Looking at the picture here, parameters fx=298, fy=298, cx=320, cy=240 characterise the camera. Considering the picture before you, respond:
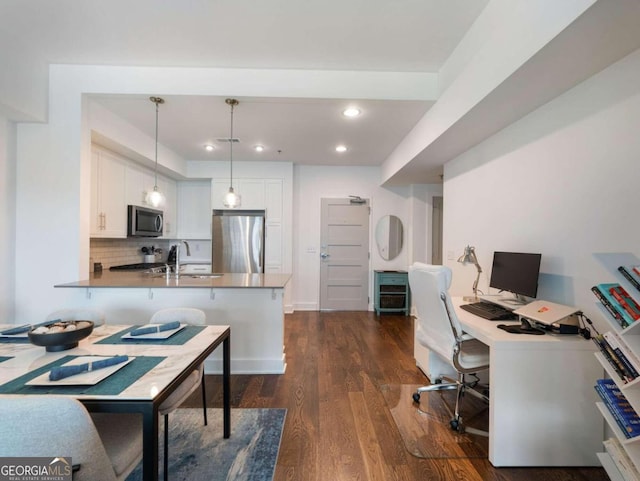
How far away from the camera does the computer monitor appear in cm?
205

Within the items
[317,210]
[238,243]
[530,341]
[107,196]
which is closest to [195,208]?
[238,243]

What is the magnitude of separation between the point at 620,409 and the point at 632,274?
2.10 ft

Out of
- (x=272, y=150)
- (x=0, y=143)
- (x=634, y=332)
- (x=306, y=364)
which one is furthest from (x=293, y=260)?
(x=634, y=332)

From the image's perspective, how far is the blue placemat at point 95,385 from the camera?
→ 1055 mm

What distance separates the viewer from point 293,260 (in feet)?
17.3

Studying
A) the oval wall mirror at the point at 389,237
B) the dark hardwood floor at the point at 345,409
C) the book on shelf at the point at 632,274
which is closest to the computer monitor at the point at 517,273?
the book on shelf at the point at 632,274

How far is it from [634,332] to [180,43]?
3.21m

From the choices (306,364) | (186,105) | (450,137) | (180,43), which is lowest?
(306,364)

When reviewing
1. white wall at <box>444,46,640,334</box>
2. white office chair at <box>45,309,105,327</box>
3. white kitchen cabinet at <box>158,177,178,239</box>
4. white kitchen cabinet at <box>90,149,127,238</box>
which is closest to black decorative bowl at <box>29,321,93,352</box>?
white office chair at <box>45,309,105,327</box>

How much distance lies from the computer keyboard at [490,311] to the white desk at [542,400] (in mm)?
400

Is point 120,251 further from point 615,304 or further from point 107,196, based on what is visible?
point 615,304

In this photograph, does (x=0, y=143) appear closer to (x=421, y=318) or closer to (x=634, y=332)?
(x=421, y=318)

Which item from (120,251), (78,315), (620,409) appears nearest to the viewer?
(620,409)

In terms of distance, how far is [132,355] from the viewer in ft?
4.58
